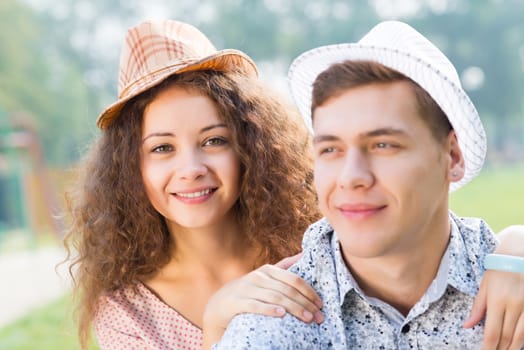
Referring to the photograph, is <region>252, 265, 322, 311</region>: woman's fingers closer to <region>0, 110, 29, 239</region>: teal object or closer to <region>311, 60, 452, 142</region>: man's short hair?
<region>311, 60, 452, 142</region>: man's short hair

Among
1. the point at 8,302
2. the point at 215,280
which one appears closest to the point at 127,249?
the point at 215,280

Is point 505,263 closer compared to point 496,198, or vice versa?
point 505,263

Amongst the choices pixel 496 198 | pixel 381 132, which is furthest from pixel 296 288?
pixel 496 198

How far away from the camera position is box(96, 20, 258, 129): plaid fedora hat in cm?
282

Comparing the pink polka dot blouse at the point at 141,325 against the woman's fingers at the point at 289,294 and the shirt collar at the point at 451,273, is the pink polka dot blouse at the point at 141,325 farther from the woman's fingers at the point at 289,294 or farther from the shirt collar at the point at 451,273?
the shirt collar at the point at 451,273

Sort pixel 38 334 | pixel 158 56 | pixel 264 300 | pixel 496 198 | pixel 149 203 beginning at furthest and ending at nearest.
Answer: pixel 496 198, pixel 38 334, pixel 149 203, pixel 158 56, pixel 264 300

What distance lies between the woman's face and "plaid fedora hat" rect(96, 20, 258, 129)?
0.08 m

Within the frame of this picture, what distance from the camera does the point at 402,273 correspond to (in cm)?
198

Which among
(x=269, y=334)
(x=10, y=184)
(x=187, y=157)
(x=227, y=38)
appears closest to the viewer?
(x=269, y=334)

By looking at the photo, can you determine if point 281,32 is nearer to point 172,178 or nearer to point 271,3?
point 271,3

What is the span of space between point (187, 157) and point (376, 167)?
1079 mm

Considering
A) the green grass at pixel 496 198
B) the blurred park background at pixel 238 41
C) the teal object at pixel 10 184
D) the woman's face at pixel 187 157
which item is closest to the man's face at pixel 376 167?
the woman's face at pixel 187 157

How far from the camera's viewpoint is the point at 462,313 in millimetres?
1969

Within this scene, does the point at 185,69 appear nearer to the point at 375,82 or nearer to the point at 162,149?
the point at 162,149
